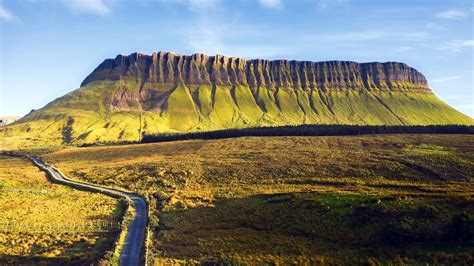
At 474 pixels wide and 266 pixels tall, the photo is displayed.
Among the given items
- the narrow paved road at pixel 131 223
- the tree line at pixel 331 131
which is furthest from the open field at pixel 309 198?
the tree line at pixel 331 131

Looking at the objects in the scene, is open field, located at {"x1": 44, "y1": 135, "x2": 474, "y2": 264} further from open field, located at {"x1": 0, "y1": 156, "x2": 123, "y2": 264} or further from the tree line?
the tree line

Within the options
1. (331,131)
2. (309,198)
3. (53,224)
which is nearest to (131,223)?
(53,224)

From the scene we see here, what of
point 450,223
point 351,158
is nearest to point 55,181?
point 351,158

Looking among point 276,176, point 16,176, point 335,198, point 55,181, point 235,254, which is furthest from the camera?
point 16,176

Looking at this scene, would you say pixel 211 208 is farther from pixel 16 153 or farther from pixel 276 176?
pixel 16 153

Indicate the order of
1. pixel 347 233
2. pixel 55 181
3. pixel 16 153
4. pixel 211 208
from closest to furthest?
1. pixel 347 233
2. pixel 211 208
3. pixel 55 181
4. pixel 16 153

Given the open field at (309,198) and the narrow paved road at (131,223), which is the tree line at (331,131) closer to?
the open field at (309,198)

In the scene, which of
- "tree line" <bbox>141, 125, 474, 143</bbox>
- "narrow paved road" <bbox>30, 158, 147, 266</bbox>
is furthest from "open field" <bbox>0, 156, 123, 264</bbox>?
"tree line" <bbox>141, 125, 474, 143</bbox>
